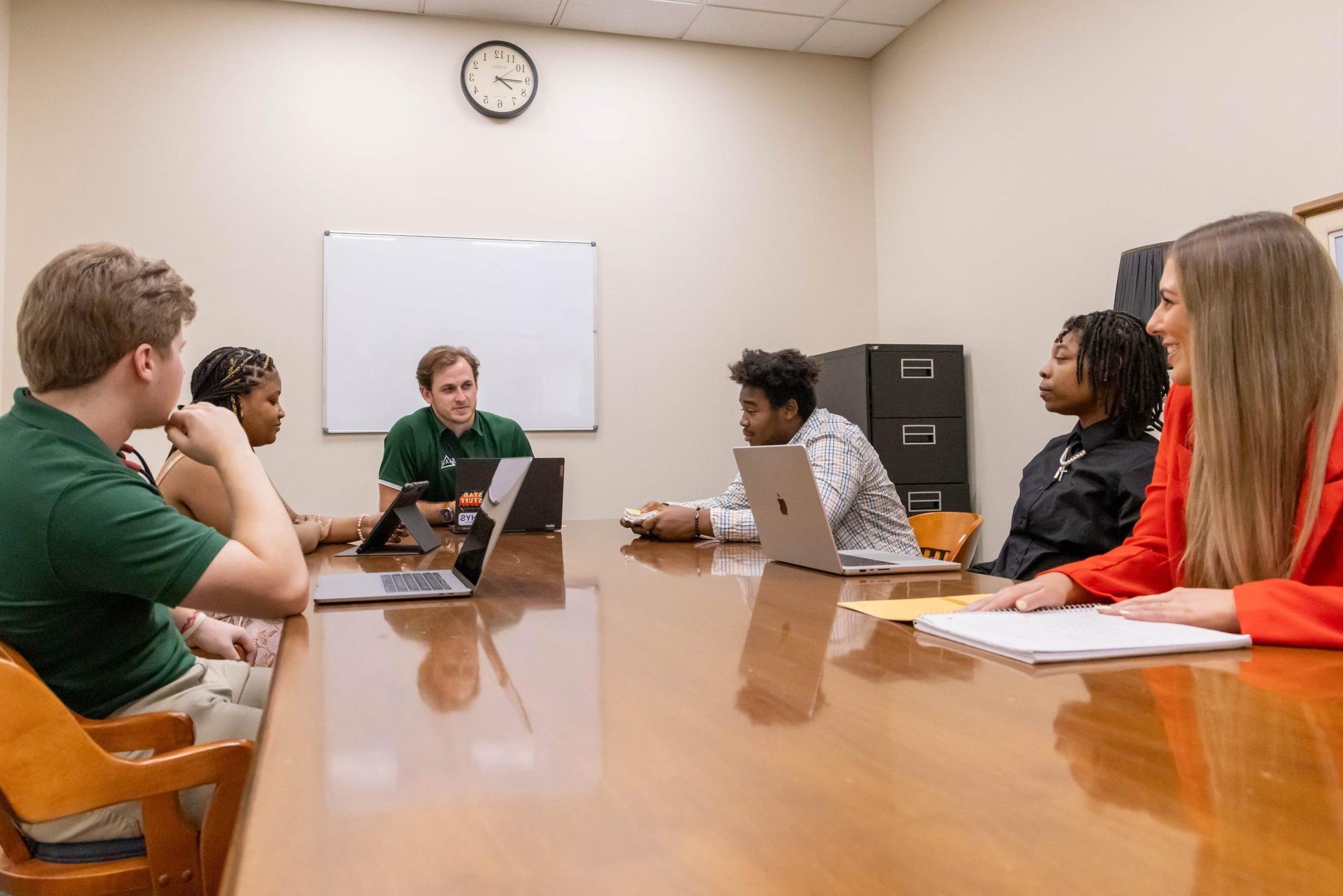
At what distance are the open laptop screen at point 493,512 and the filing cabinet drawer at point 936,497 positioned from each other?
2782 mm

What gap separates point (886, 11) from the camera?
14.3 ft

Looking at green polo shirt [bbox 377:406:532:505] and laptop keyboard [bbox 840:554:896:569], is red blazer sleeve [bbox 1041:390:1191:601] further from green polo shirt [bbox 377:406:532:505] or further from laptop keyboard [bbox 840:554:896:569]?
green polo shirt [bbox 377:406:532:505]

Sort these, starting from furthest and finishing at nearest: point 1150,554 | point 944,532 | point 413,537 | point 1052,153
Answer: point 1052,153 → point 944,532 → point 413,537 → point 1150,554

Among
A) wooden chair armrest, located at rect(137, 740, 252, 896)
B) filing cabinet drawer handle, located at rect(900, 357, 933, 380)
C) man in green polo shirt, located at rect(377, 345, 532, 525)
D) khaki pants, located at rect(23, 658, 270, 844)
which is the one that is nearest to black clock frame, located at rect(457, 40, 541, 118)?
man in green polo shirt, located at rect(377, 345, 532, 525)

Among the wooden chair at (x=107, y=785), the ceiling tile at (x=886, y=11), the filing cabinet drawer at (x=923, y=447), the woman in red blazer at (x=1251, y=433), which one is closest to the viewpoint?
the wooden chair at (x=107, y=785)

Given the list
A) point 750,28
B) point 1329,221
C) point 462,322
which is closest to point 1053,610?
point 1329,221

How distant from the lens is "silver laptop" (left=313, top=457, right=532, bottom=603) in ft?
4.99

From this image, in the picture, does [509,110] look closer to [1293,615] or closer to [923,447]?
[923,447]

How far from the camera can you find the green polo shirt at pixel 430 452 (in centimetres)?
330

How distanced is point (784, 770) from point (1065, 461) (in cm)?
188

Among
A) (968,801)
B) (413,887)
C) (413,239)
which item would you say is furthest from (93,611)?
(413,239)

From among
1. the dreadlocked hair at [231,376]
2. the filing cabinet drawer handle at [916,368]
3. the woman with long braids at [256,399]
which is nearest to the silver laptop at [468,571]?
the woman with long braids at [256,399]

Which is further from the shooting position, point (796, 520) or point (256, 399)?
point (256, 399)

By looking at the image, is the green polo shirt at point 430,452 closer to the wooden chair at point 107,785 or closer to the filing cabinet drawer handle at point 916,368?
the filing cabinet drawer handle at point 916,368
